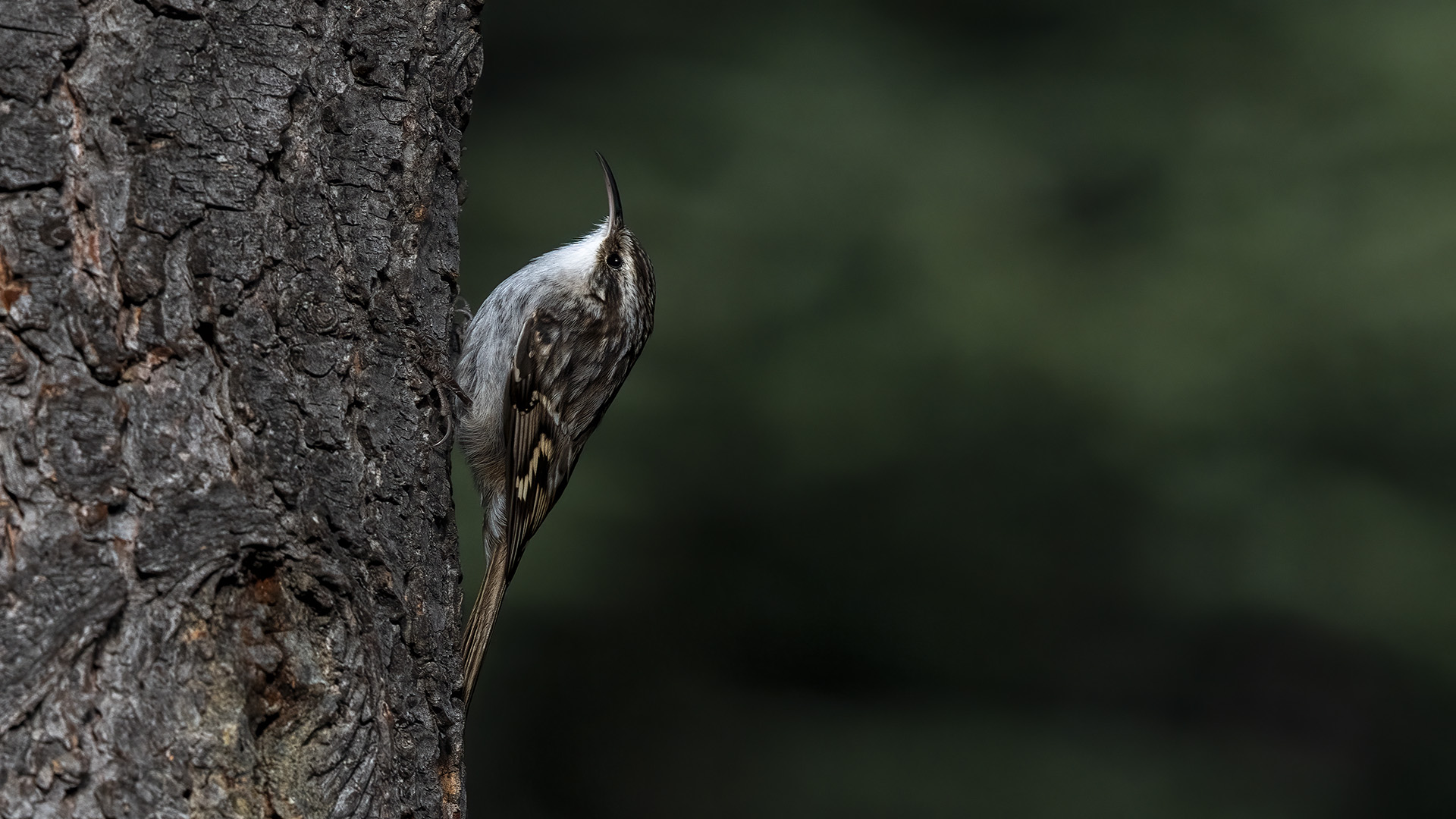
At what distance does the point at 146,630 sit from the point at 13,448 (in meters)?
0.21

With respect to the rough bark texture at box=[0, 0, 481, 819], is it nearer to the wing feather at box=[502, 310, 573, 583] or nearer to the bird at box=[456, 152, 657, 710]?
the bird at box=[456, 152, 657, 710]

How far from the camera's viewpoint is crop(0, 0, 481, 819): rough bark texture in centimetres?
122

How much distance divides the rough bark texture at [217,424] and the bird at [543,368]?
3.12 feet

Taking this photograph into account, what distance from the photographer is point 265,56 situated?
4.78 ft

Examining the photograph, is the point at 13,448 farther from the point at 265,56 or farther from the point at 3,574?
the point at 265,56

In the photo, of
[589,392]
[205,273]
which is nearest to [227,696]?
[205,273]

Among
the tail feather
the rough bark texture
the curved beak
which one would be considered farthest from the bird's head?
the rough bark texture

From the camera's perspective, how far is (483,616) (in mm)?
2363

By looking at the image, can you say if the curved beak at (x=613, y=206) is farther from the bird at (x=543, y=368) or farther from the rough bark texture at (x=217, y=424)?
the rough bark texture at (x=217, y=424)

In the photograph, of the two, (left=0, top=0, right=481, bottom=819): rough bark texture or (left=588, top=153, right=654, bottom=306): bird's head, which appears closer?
(left=0, top=0, right=481, bottom=819): rough bark texture

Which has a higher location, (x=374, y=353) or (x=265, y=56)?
(x=265, y=56)

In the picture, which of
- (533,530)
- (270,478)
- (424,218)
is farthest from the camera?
(533,530)

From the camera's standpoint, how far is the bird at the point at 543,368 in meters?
2.73

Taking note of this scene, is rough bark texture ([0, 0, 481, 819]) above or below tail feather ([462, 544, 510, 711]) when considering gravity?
above
